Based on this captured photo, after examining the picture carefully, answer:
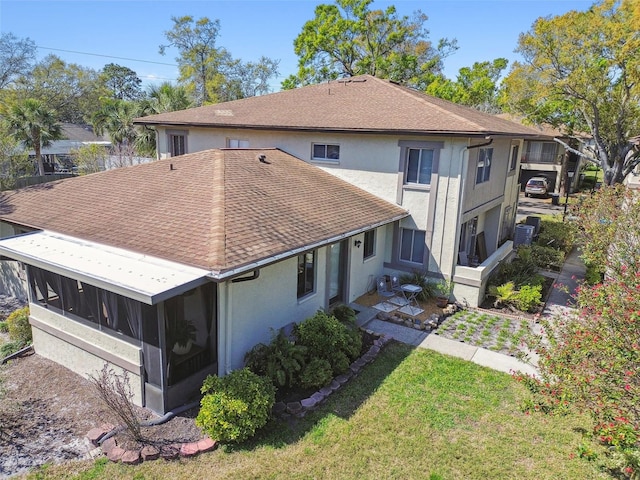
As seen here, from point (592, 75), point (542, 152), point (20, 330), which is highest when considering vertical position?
point (592, 75)

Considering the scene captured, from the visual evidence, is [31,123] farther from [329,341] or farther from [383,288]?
[329,341]

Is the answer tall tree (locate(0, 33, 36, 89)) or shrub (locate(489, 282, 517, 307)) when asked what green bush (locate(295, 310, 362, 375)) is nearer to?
shrub (locate(489, 282, 517, 307))

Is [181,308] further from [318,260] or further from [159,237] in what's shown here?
[318,260]

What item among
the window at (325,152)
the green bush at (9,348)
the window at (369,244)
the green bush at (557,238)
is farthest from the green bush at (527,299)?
the green bush at (9,348)

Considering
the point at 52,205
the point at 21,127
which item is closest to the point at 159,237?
the point at 52,205

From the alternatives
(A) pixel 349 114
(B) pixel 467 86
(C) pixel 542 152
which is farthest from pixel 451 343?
(B) pixel 467 86

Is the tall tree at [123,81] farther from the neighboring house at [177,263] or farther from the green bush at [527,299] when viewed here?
the green bush at [527,299]

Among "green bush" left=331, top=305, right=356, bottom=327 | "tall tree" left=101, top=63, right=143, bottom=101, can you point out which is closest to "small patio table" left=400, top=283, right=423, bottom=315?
"green bush" left=331, top=305, right=356, bottom=327
